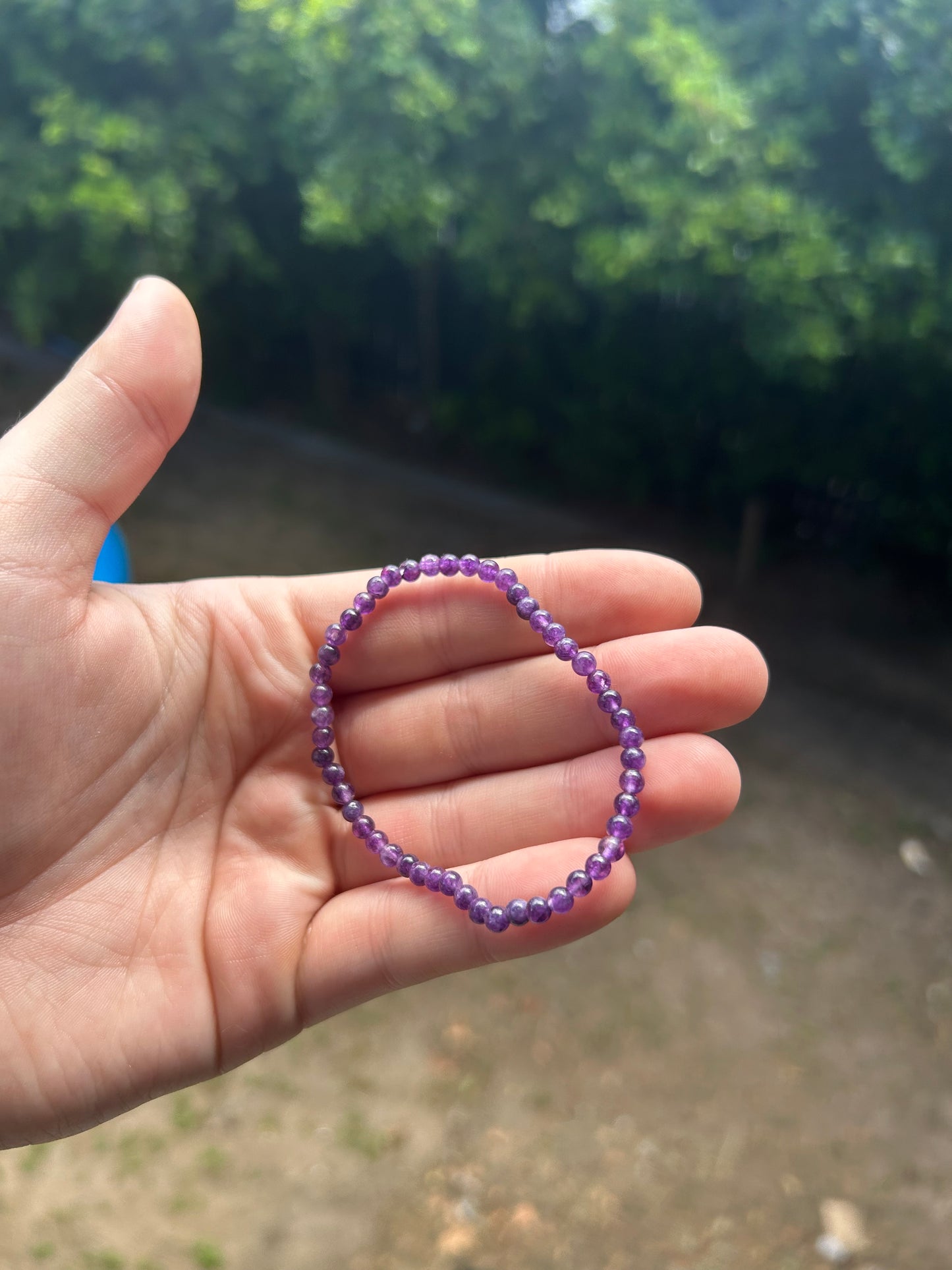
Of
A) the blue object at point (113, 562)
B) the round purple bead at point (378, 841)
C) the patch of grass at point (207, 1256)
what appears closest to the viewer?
the round purple bead at point (378, 841)

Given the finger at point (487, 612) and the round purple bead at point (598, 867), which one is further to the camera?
the finger at point (487, 612)

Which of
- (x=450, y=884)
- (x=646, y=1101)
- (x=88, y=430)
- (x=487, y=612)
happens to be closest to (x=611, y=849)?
(x=450, y=884)

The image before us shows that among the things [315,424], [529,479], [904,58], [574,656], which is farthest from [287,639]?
[315,424]

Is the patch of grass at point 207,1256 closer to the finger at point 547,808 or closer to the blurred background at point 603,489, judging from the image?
the blurred background at point 603,489

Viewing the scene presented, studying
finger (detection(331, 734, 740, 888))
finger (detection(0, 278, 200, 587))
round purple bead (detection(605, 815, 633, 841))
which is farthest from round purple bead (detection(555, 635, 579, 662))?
finger (detection(0, 278, 200, 587))

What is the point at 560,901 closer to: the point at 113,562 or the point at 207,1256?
the point at 207,1256

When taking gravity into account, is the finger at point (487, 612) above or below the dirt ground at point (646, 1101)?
above

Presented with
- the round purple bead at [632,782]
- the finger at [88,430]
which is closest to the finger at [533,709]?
the round purple bead at [632,782]

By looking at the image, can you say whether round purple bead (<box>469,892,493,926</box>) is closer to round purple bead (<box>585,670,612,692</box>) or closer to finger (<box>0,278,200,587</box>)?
round purple bead (<box>585,670,612,692</box>)
